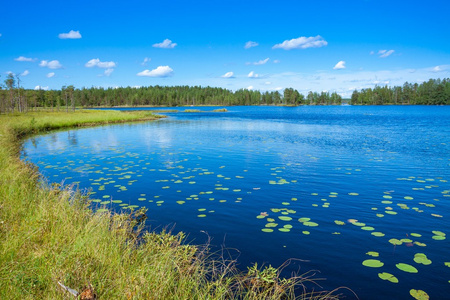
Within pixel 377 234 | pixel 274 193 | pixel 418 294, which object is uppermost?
pixel 274 193

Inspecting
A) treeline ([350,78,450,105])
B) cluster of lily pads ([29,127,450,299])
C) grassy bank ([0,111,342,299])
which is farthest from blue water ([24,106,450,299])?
treeline ([350,78,450,105])

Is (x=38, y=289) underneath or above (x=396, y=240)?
above

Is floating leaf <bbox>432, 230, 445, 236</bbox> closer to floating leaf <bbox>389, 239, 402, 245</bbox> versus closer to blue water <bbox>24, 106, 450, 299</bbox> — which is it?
blue water <bbox>24, 106, 450, 299</bbox>

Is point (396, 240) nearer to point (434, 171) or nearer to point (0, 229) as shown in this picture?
point (0, 229)

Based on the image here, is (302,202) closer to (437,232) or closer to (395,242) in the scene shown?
(395,242)

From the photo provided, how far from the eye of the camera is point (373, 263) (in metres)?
6.61

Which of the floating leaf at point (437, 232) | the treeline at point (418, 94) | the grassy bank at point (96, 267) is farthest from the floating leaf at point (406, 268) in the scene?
the treeline at point (418, 94)

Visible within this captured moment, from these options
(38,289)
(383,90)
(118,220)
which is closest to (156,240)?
(118,220)

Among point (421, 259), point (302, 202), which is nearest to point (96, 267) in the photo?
point (421, 259)

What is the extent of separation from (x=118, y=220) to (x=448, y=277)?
7.40 metres

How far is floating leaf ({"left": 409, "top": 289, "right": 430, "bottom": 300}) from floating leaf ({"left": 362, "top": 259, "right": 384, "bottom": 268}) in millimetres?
944

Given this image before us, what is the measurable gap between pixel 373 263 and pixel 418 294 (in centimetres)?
117

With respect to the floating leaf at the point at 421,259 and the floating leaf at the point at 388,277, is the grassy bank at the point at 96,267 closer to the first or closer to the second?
the floating leaf at the point at 388,277

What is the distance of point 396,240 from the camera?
24.7ft
